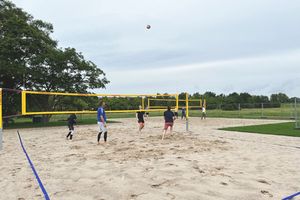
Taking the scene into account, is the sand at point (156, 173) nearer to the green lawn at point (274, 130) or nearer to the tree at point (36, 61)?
the green lawn at point (274, 130)

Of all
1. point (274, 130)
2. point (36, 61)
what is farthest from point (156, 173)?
point (36, 61)

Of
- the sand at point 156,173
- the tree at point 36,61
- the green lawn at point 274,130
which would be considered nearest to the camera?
the sand at point 156,173

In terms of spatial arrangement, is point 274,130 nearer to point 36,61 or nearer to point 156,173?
point 156,173

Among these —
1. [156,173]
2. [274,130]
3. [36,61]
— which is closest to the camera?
[156,173]

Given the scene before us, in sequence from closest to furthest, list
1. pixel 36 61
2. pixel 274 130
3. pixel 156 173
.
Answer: pixel 156 173 < pixel 274 130 < pixel 36 61

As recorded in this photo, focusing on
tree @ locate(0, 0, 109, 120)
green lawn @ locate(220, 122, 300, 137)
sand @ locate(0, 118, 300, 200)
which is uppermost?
tree @ locate(0, 0, 109, 120)

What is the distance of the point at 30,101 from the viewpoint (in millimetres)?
19609

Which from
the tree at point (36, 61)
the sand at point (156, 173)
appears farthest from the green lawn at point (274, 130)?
the tree at point (36, 61)

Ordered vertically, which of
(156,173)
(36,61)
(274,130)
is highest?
(36,61)

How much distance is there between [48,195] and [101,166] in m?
1.93

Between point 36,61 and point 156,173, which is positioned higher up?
point 36,61

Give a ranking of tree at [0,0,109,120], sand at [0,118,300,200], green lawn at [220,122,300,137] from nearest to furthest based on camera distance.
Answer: sand at [0,118,300,200]
green lawn at [220,122,300,137]
tree at [0,0,109,120]

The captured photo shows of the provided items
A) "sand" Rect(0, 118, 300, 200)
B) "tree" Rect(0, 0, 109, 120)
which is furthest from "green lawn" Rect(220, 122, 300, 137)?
"tree" Rect(0, 0, 109, 120)

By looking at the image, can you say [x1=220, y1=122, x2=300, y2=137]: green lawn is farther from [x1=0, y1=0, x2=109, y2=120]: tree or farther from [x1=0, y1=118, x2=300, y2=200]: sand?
[x1=0, y1=0, x2=109, y2=120]: tree
